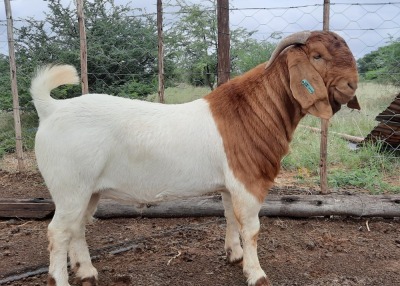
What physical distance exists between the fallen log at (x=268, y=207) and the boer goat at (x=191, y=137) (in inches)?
64.8

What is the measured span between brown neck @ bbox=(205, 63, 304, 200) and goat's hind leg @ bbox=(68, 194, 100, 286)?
118 cm

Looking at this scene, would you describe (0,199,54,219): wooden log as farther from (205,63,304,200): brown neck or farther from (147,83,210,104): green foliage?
(147,83,210,104): green foliage

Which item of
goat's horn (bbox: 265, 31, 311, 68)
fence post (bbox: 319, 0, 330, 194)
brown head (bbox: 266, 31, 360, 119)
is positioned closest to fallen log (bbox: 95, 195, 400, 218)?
fence post (bbox: 319, 0, 330, 194)

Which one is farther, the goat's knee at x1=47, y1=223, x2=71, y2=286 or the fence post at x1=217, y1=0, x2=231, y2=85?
the fence post at x1=217, y1=0, x2=231, y2=85

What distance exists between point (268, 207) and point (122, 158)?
2.30 m

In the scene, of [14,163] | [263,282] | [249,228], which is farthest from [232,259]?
[14,163]

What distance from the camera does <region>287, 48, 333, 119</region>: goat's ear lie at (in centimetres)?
312

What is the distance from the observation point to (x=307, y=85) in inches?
123

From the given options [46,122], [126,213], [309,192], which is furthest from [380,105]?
[46,122]

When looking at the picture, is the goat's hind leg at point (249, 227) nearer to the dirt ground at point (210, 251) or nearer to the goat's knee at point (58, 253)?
the dirt ground at point (210, 251)

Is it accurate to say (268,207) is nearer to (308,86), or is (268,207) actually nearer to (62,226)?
(308,86)

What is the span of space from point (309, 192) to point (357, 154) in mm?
2051

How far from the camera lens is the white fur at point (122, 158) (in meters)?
3.17

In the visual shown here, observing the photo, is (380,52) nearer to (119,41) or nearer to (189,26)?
(189,26)
